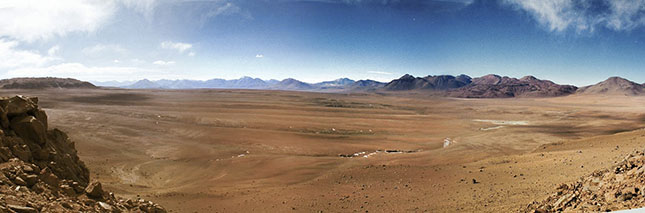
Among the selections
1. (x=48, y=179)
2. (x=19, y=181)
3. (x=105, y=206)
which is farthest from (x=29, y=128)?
(x=105, y=206)

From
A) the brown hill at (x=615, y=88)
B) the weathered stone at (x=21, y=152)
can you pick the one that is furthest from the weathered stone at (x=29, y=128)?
the brown hill at (x=615, y=88)

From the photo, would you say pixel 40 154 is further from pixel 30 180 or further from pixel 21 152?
pixel 30 180

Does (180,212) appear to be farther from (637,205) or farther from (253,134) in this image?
(253,134)

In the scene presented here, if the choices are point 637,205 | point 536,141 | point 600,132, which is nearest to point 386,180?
point 637,205

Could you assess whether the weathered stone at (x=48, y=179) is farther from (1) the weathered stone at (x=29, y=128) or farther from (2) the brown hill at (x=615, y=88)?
(2) the brown hill at (x=615, y=88)

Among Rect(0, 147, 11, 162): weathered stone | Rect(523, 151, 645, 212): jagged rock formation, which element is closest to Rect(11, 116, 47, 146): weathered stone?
Rect(0, 147, 11, 162): weathered stone

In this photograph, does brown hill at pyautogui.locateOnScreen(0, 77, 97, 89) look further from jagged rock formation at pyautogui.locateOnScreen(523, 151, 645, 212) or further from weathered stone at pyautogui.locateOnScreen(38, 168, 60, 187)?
jagged rock formation at pyautogui.locateOnScreen(523, 151, 645, 212)
